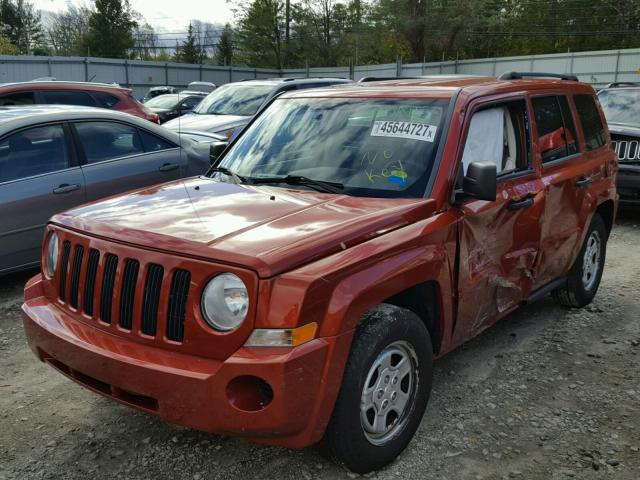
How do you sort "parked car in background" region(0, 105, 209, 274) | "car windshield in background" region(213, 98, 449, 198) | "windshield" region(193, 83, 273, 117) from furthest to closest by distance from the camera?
"windshield" region(193, 83, 273, 117)
"parked car in background" region(0, 105, 209, 274)
"car windshield in background" region(213, 98, 449, 198)

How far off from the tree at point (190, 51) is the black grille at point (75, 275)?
63.2 metres

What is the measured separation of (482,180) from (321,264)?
1132 millimetres

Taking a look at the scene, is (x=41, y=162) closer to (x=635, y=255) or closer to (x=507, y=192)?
(x=507, y=192)

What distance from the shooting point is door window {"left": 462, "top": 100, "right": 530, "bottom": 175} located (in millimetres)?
3881

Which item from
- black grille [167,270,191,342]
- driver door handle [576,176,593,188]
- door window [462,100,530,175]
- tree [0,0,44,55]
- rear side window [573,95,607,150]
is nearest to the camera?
black grille [167,270,191,342]

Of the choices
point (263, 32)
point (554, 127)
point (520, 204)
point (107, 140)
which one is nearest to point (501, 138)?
point (520, 204)

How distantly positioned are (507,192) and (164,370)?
2.34m

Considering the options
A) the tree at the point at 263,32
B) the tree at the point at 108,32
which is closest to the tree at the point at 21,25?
the tree at the point at 108,32

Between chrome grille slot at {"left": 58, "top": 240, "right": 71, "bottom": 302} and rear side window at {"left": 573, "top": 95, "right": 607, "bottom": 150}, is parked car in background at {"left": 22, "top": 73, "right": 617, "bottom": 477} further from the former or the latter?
rear side window at {"left": 573, "top": 95, "right": 607, "bottom": 150}

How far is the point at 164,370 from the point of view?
104 inches

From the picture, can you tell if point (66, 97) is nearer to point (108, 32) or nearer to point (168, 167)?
point (168, 167)

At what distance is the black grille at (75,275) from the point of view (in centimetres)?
312

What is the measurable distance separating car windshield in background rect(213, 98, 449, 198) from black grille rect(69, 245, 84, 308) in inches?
44.5

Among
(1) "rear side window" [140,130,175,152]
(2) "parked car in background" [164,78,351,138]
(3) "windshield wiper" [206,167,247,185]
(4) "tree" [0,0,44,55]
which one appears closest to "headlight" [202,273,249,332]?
(3) "windshield wiper" [206,167,247,185]
